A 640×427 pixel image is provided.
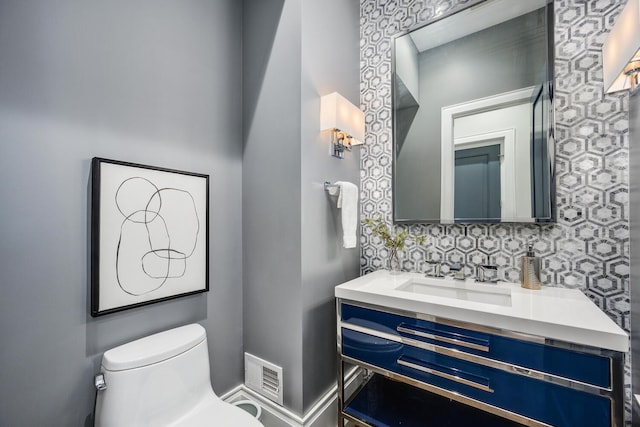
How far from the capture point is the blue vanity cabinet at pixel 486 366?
85 centimetres

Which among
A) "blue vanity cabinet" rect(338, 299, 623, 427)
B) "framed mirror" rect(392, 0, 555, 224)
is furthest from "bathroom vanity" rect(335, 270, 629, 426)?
"framed mirror" rect(392, 0, 555, 224)

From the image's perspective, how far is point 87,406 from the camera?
42.6 inches

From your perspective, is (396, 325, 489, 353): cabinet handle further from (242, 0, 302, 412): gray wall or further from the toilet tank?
the toilet tank

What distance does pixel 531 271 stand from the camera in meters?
1.27

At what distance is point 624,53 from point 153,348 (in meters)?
2.05

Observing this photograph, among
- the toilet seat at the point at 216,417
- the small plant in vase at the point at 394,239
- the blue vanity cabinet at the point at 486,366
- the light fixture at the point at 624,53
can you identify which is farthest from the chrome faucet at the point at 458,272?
the toilet seat at the point at 216,417

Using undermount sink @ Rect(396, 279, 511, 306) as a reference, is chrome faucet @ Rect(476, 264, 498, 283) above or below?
above

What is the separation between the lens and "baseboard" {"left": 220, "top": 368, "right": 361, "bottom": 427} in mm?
1377

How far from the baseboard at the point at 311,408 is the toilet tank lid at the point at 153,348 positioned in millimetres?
519

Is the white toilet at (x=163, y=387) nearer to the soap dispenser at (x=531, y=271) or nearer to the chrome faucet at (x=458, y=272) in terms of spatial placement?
the chrome faucet at (x=458, y=272)

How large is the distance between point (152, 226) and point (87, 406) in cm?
72

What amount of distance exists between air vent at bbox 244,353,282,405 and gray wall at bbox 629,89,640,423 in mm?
1504

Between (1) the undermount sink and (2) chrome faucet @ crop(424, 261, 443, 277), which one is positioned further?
(2) chrome faucet @ crop(424, 261, 443, 277)

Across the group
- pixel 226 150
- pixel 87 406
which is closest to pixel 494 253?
pixel 226 150
